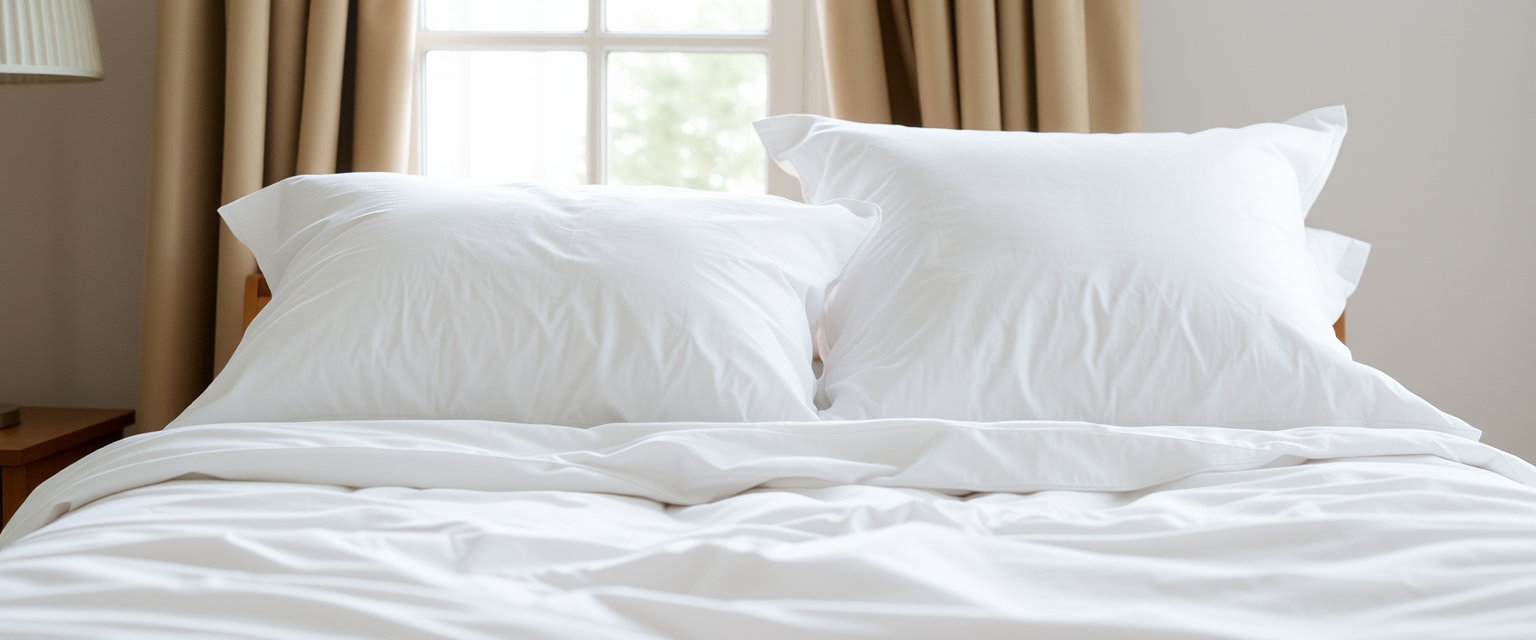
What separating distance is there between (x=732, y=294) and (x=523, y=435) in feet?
0.92

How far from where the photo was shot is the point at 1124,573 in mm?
658

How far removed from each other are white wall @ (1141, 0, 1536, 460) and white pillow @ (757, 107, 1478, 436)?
2.02ft

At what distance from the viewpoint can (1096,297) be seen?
113 centimetres

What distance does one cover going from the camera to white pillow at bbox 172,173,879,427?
103cm

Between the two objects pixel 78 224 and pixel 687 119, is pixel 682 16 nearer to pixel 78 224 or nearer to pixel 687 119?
pixel 687 119

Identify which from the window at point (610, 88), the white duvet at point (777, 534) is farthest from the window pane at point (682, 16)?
the white duvet at point (777, 534)

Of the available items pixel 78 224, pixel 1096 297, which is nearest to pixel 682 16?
pixel 1096 297

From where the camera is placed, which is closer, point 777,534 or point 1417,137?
point 777,534

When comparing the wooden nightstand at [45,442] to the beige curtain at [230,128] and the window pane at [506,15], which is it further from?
the window pane at [506,15]

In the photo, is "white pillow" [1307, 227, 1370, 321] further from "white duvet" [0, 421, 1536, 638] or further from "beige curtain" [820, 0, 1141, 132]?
"white duvet" [0, 421, 1536, 638]

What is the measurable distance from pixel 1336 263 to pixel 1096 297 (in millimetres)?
603

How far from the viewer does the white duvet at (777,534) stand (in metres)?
0.59

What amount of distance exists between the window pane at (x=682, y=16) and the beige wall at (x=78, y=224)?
2.87 feet

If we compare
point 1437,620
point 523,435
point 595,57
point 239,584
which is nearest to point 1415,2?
point 595,57
